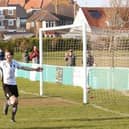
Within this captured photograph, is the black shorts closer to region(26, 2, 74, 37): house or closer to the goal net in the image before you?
the goal net

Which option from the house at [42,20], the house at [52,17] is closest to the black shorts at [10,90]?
the house at [52,17]

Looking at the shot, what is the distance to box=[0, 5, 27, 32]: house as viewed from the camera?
136m

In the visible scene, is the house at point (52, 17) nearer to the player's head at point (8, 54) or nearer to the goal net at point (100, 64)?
the goal net at point (100, 64)

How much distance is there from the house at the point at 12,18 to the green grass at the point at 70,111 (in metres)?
112

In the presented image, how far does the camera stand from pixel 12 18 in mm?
137750

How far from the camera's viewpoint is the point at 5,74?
15.1 metres

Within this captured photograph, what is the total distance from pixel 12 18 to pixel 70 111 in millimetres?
121205

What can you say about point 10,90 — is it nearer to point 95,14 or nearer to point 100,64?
point 100,64

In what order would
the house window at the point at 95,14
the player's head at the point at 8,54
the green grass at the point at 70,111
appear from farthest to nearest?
the house window at the point at 95,14
the player's head at the point at 8,54
the green grass at the point at 70,111

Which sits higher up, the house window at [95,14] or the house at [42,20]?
the house window at [95,14]

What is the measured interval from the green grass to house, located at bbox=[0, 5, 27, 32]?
112m

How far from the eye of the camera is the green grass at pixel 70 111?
572 inches

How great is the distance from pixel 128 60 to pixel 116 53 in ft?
10.8

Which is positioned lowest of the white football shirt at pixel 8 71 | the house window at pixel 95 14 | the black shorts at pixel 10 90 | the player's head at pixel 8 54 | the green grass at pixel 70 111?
the green grass at pixel 70 111
